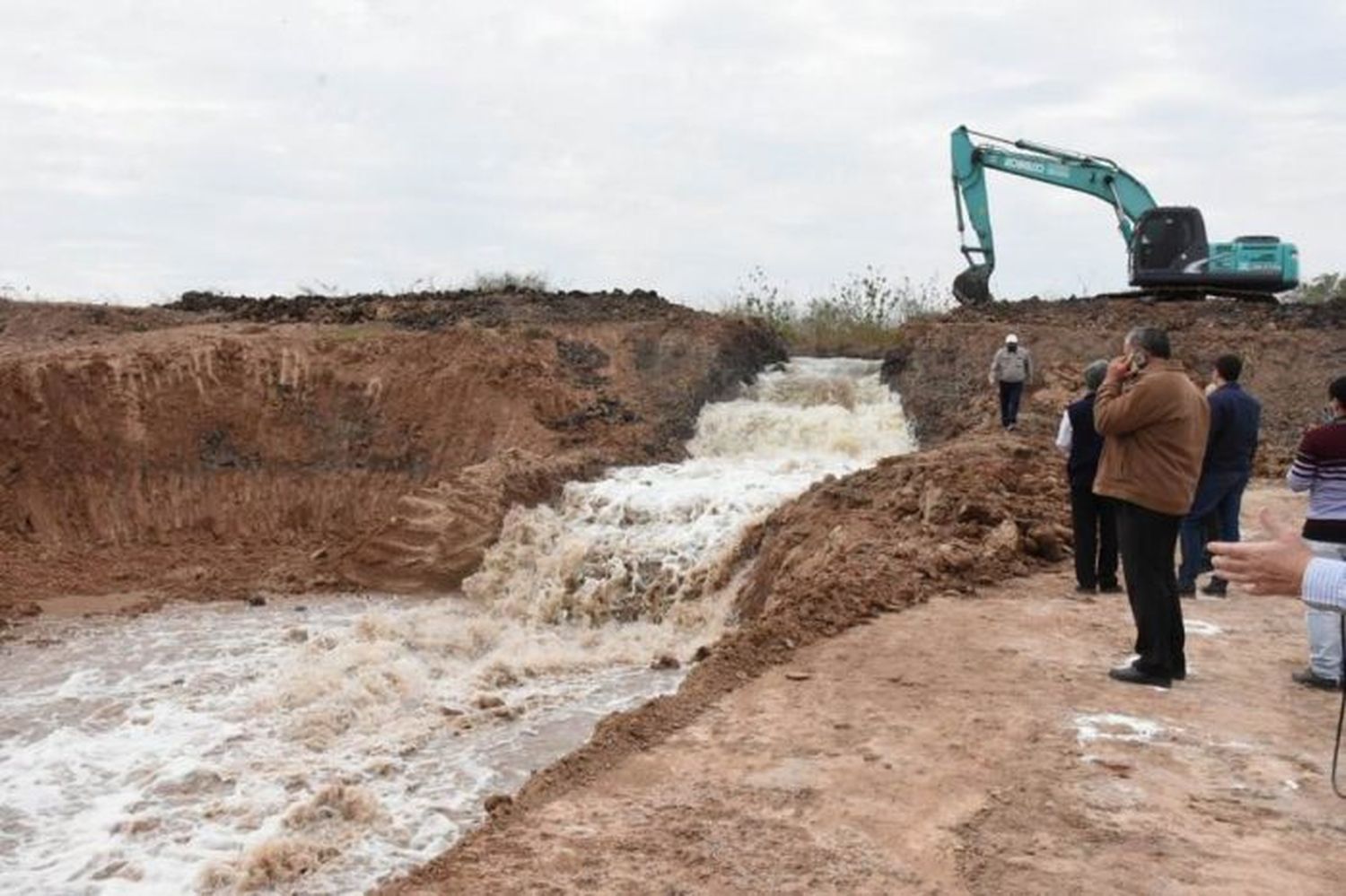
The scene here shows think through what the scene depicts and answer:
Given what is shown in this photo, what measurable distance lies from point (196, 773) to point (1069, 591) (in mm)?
6108

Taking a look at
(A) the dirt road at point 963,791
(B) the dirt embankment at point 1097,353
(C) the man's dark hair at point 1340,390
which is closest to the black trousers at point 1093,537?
(A) the dirt road at point 963,791

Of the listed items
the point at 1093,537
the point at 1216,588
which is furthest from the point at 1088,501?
the point at 1216,588

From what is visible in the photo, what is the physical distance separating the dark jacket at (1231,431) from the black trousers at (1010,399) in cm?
652

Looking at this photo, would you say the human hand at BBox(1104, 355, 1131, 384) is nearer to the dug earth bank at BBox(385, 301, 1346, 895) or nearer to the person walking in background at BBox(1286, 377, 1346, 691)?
the person walking in background at BBox(1286, 377, 1346, 691)

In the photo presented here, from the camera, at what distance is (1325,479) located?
5621 millimetres

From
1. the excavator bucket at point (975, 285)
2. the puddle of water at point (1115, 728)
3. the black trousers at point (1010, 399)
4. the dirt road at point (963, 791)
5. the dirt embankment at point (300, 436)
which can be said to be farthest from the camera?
the excavator bucket at point (975, 285)

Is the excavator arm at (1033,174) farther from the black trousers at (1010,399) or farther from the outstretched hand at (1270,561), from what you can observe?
the outstretched hand at (1270,561)

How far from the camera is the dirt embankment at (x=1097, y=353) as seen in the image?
1598cm

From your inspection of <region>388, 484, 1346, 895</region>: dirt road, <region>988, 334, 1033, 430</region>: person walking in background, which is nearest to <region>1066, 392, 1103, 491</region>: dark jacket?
<region>388, 484, 1346, 895</region>: dirt road

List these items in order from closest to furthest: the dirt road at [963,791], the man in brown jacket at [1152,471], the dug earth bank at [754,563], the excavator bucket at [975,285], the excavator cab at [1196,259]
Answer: the dirt road at [963,791], the dug earth bank at [754,563], the man in brown jacket at [1152,471], the excavator cab at [1196,259], the excavator bucket at [975,285]

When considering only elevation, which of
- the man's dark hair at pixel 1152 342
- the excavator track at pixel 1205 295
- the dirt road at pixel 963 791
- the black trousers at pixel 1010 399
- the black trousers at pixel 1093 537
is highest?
the excavator track at pixel 1205 295

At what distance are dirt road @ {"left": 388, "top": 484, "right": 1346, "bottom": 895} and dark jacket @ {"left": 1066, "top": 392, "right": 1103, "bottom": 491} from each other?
4.58 feet

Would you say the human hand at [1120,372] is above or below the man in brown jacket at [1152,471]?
above

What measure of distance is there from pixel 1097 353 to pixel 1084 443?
1014cm
